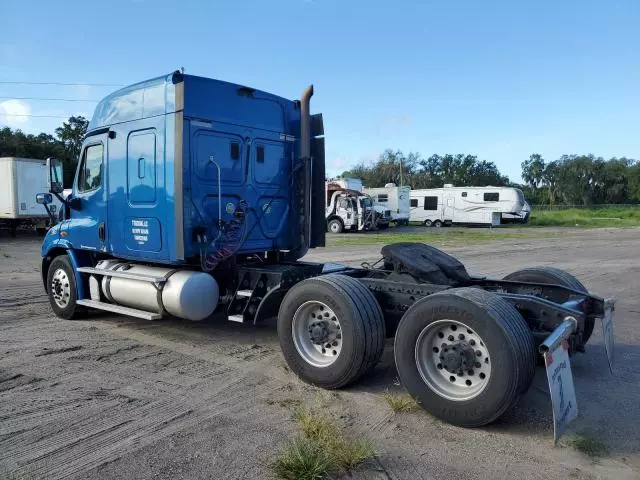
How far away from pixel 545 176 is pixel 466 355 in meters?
110

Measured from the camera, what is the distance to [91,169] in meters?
7.69

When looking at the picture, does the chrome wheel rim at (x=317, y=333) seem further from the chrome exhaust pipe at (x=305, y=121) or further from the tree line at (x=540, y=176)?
the tree line at (x=540, y=176)

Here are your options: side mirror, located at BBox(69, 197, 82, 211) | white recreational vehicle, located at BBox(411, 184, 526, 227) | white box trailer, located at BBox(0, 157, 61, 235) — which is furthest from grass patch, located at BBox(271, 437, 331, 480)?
white recreational vehicle, located at BBox(411, 184, 526, 227)

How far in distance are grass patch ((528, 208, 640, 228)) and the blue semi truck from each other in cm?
4075

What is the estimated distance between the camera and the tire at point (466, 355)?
3963 millimetres

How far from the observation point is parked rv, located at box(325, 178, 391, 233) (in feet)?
106

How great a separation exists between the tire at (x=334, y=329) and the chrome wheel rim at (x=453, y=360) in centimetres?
53

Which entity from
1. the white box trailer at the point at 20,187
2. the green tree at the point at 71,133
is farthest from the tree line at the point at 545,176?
the white box trailer at the point at 20,187

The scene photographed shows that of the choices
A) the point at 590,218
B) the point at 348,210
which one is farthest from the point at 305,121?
the point at 590,218

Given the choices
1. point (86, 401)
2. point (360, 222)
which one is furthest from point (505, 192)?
point (86, 401)

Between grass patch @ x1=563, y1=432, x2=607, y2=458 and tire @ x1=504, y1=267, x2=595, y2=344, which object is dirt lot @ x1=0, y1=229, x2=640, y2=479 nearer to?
grass patch @ x1=563, y1=432, x2=607, y2=458

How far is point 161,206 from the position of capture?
646cm

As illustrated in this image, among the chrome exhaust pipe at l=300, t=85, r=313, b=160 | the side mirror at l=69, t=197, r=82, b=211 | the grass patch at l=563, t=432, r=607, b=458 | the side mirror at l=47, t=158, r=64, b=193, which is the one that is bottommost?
the grass patch at l=563, t=432, r=607, b=458

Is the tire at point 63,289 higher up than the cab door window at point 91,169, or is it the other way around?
the cab door window at point 91,169
